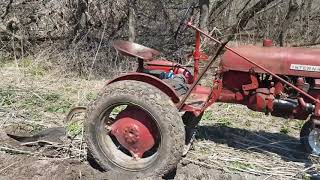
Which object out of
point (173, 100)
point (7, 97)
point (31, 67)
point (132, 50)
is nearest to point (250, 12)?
point (31, 67)

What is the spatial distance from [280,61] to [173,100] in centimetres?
104

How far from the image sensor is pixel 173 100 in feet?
13.2

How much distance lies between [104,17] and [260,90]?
460 cm

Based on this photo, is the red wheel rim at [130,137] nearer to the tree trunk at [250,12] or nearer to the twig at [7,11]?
the tree trunk at [250,12]

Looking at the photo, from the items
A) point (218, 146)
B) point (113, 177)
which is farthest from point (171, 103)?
point (218, 146)

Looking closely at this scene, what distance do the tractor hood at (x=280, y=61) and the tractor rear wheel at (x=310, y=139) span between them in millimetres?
660

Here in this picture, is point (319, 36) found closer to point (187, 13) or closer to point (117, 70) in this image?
point (187, 13)

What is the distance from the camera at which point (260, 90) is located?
4266 mm

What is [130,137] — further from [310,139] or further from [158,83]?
[310,139]

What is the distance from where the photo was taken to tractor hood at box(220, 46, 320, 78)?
4.16 metres

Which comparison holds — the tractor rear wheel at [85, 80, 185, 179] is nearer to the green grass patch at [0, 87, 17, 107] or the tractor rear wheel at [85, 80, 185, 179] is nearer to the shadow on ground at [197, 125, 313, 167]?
the shadow on ground at [197, 125, 313, 167]

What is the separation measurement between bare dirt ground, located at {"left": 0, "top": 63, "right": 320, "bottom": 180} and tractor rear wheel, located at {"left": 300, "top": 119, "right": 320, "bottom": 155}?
8 cm

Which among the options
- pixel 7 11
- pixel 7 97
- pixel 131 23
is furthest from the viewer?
pixel 7 11

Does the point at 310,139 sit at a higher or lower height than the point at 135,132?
lower
